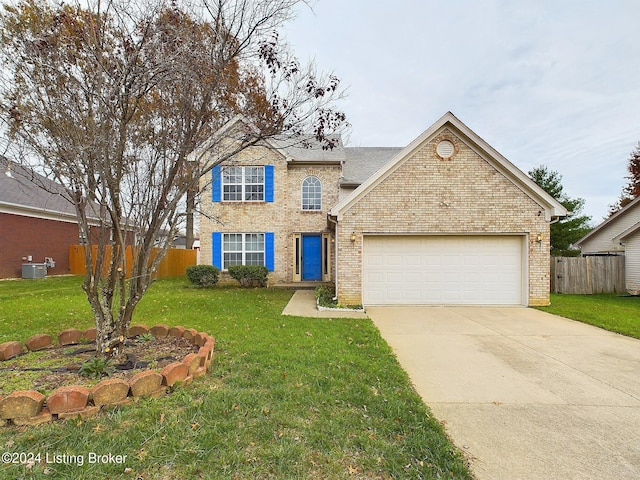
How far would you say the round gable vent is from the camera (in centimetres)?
→ 1012

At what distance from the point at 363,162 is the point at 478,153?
25.7 feet

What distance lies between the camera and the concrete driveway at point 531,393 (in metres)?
2.76

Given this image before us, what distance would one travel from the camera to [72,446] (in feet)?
9.07

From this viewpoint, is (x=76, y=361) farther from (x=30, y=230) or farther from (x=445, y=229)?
(x=30, y=230)

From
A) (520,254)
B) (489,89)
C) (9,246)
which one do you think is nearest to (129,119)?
(520,254)

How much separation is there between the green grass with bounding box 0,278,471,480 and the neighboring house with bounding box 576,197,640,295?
15117 mm

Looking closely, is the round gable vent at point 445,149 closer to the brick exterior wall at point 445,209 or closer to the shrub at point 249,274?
the brick exterior wall at point 445,209

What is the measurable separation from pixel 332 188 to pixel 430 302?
7.39m

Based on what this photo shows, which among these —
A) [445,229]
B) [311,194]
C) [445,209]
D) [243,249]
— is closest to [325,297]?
[445,229]

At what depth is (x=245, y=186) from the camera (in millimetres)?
15039

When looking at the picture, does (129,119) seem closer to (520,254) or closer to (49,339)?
(49,339)

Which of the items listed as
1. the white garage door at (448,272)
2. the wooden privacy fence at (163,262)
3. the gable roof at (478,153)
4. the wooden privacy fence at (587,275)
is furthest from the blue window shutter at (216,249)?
the wooden privacy fence at (587,275)

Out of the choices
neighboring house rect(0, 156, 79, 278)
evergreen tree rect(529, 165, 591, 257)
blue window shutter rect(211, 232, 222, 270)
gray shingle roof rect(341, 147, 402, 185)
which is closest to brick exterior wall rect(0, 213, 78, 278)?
neighboring house rect(0, 156, 79, 278)

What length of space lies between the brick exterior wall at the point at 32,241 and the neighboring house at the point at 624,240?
29629mm
